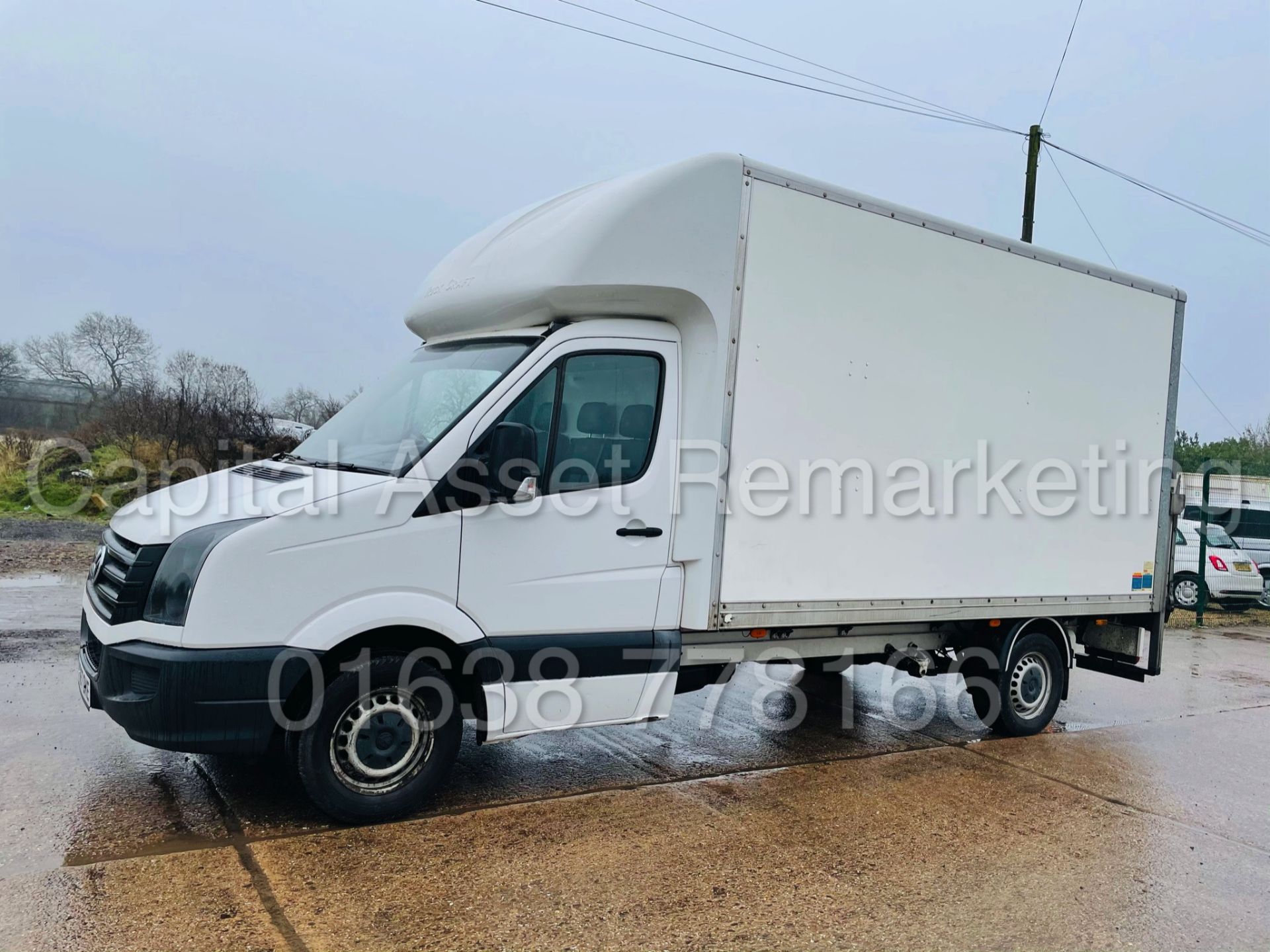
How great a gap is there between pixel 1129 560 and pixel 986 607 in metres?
1.65

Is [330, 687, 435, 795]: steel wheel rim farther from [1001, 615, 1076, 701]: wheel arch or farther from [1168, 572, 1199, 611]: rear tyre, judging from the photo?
[1168, 572, 1199, 611]: rear tyre

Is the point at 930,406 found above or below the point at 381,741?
above

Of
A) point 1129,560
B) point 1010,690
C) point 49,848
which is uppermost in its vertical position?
point 1129,560

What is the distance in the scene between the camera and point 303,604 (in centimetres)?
Result: 458

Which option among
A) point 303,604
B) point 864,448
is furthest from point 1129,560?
point 303,604

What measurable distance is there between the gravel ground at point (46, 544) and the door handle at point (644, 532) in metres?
9.21

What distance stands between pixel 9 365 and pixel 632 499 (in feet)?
101

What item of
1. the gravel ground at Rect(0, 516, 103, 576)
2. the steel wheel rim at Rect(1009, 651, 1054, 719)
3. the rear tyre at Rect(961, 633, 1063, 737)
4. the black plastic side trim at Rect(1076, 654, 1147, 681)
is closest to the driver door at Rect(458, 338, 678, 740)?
the rear tyre at Rect(961, 633, 1063, 737)

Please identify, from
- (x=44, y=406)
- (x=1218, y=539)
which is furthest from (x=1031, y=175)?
(x=44, y=406)

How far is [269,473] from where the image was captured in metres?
5.27

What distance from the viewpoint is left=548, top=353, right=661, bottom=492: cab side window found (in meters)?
5.21

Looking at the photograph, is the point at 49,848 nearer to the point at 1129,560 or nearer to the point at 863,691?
the point at 863,691

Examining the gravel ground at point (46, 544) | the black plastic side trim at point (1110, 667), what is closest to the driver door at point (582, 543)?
the black plastic side trim at point (1110, 667)

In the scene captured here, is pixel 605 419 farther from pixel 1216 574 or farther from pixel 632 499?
pixel 1216 574
